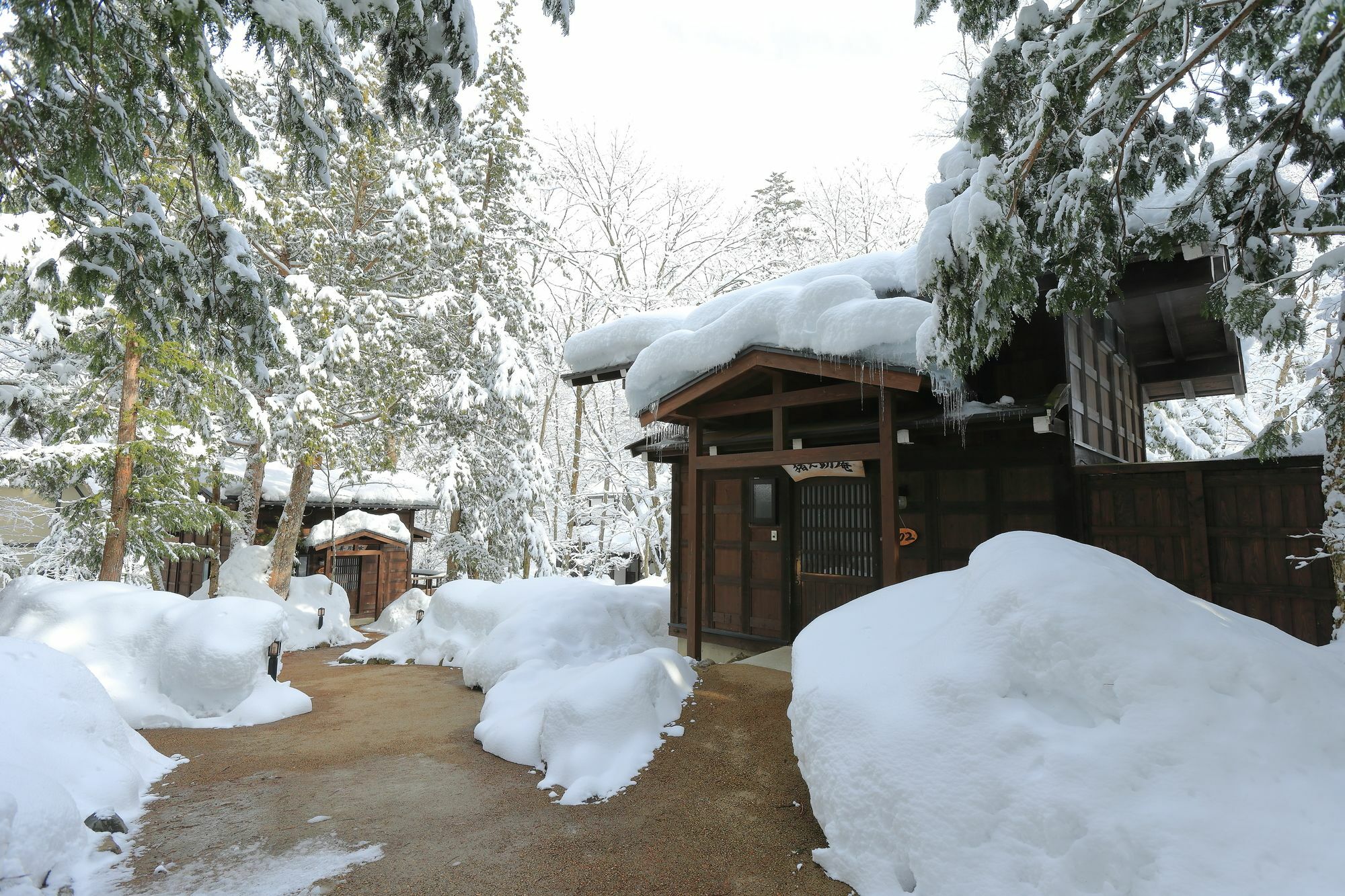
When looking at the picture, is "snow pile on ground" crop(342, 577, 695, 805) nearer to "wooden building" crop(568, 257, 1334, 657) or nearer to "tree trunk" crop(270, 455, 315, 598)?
"wooden building" crop(568, 257, 1334, 657)

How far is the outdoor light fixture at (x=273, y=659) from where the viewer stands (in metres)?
8.14

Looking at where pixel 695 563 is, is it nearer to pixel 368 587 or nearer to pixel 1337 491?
pixel 1337 491

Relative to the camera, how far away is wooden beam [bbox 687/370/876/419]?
6.64 m

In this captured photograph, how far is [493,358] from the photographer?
49.6ft

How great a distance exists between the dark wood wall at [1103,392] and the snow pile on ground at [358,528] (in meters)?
15.3

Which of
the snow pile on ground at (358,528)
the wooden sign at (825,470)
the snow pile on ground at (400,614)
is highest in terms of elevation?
A: the wooden sign at (825,470)

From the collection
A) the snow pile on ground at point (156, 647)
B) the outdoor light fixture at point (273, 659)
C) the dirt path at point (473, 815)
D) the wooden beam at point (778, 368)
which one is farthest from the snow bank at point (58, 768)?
the wooden beam at point (778, 368)

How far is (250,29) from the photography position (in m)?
3.75

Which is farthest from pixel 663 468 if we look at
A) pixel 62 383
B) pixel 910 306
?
pixel 910 306

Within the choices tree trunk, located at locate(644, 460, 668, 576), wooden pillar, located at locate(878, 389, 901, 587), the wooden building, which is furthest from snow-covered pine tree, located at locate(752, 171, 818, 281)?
wooden pillar, located at locate(878, 389, 901, 587)

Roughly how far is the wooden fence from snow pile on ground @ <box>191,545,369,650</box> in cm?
1390

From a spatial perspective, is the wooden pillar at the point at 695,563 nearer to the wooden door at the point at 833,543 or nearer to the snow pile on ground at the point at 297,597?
the wooden door at the point at 833,543

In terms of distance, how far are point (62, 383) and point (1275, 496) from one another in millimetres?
17307

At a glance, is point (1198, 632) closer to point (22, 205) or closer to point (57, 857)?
point (57, 857)
